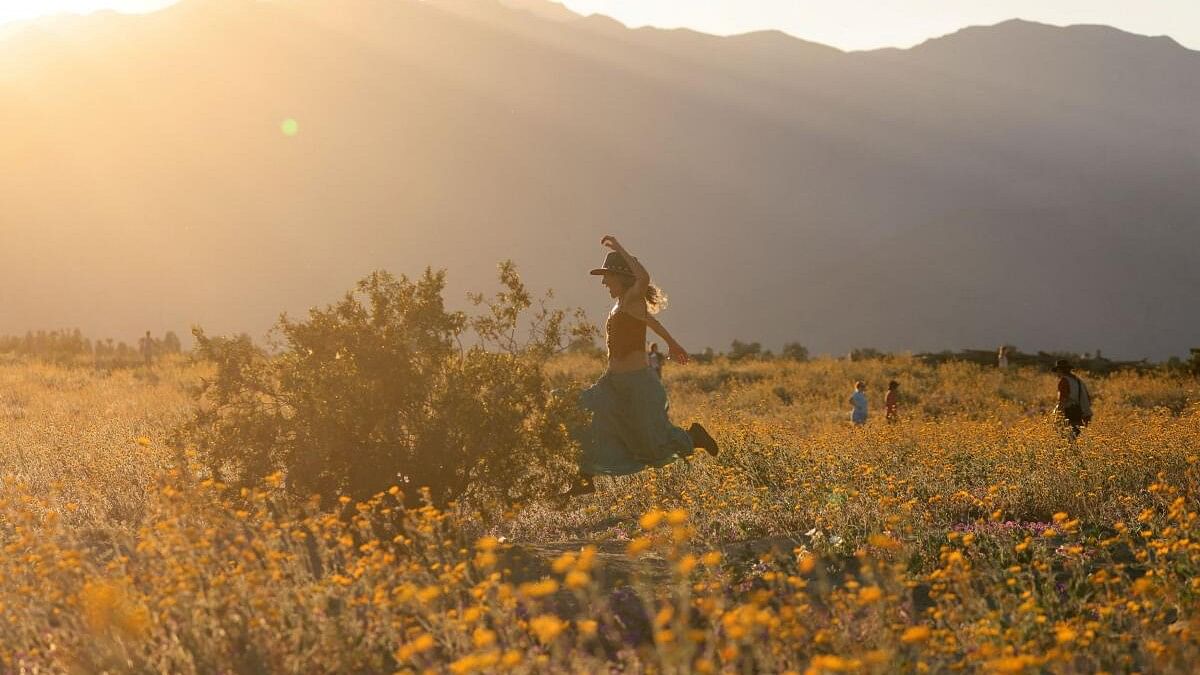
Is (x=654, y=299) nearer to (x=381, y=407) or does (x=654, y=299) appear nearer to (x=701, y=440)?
(x=701, y=440)

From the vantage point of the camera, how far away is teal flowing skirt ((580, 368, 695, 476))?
30.5 ft

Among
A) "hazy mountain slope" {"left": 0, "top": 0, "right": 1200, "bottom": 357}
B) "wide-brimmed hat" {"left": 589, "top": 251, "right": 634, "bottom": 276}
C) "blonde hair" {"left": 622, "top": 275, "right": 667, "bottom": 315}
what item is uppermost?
"hazy mountain slope" {"left": 0, "top": 0, "right": 1200, "bottom": 357}

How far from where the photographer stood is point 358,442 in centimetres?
785

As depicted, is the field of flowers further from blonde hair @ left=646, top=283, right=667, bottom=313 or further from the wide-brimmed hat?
the wide-brimmed hat

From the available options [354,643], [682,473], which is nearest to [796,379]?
[682,473]

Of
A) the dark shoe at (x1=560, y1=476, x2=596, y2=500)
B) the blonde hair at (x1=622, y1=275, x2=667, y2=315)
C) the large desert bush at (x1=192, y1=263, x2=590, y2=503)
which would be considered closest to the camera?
the large desert bush at (x1=192, y1=263, x2=590, y2=503)

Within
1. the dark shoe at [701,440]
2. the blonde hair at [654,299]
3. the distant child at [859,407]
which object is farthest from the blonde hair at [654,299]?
the distant child at [859,407]

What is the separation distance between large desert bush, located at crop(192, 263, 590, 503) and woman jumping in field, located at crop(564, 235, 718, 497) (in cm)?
114

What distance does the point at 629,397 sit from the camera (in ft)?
30.9

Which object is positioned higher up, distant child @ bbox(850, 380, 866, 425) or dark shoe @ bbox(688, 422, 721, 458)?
dark shoe @ bbox(688, 422, 721, 458)

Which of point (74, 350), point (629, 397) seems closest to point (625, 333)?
point (629, 397)

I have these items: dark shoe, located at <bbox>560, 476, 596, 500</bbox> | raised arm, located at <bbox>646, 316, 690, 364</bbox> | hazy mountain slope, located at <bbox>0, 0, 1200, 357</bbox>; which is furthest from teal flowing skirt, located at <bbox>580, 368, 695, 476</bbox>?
hazy mountain slope, located at <bbox>0, 0, 1200, 357</bbox>

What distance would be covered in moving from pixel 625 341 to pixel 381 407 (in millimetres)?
2405

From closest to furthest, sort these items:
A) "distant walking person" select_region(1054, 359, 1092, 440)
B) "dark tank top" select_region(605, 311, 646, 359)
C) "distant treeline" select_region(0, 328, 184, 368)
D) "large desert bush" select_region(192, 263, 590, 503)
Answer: "large desert bush" select_region(192, 263, 590, 503) < "dark tank top" select_region(605, 311, 646, 359) < "distant walking person" select_region(1054, 359, 1092, 440) < "distant treeline" select_region(0, 328, 184, 368)
